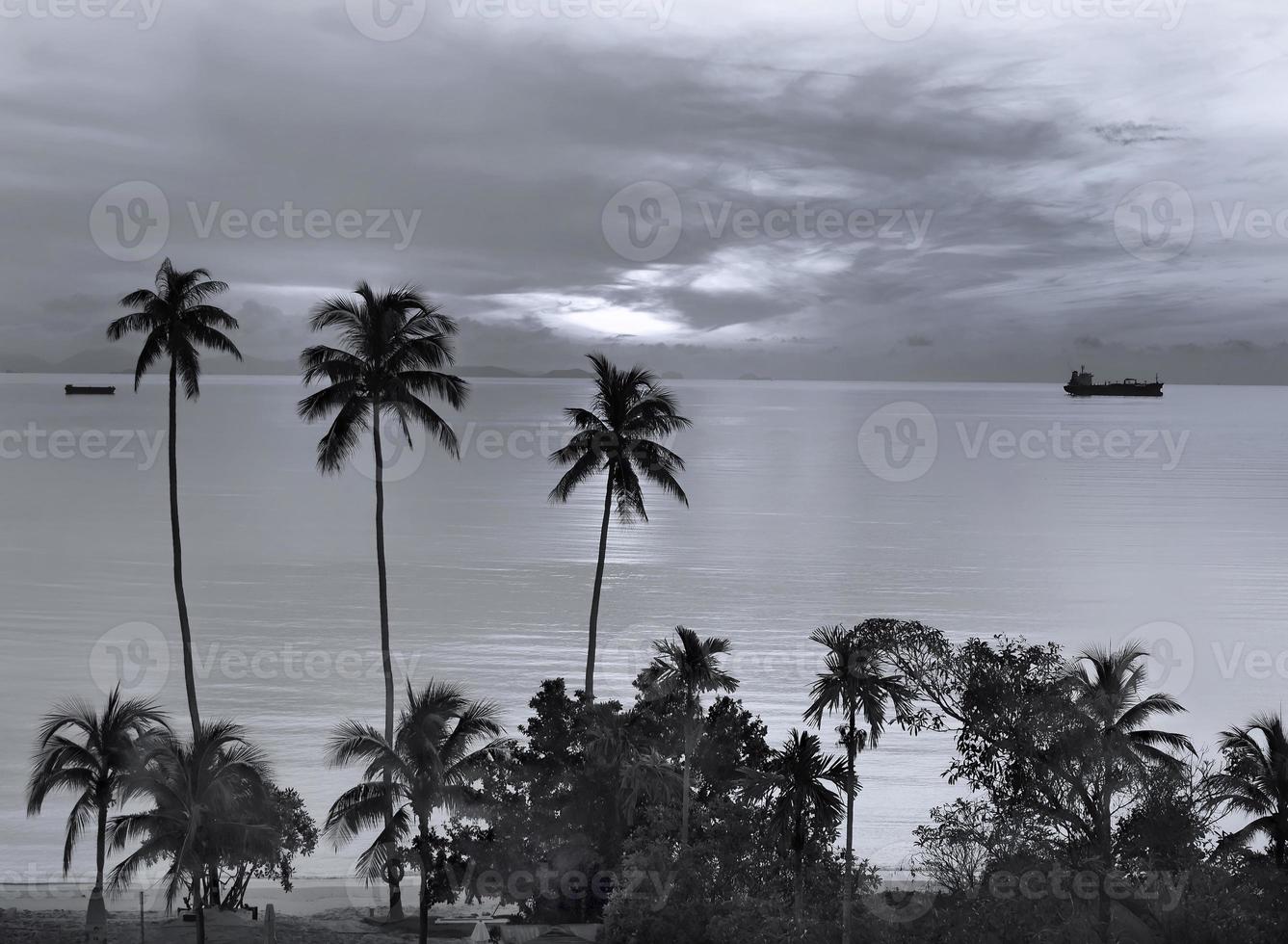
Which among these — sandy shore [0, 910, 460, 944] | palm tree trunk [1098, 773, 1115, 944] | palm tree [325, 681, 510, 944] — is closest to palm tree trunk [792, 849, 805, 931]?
palm tree trunk [1098, 773, 1115, 944]

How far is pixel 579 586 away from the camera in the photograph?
83.3 m

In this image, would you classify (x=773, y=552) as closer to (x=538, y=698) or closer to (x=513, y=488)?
(x=513, y=488)

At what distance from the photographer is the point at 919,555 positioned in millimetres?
95062

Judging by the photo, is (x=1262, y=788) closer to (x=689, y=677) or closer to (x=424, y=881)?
(x=689, y=677)

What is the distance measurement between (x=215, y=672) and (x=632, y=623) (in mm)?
24058

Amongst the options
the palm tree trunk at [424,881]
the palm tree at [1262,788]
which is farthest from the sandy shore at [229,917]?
the palm tree at [1262,788]

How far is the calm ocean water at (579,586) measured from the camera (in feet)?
183

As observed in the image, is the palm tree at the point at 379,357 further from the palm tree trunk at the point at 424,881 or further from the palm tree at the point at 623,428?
the palm tree trunk at the point at 424,881

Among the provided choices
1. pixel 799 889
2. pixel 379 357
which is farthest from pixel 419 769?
pixel 379 357

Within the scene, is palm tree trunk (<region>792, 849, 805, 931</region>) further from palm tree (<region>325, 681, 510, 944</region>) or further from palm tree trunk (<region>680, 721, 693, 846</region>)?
palm tree (<region>325, 681, 510, 944</region>)

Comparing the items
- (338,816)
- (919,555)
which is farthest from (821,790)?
(919,555)

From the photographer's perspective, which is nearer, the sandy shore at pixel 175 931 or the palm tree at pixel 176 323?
the sandy shore at pixel 175 931

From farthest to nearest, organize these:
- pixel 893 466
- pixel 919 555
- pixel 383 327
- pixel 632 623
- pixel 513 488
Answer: pixel 893 466 < pixel 513 488 < pixel 919 555 < pixel 632 623 < pixel 383 327

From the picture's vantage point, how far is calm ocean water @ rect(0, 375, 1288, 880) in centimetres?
5572
